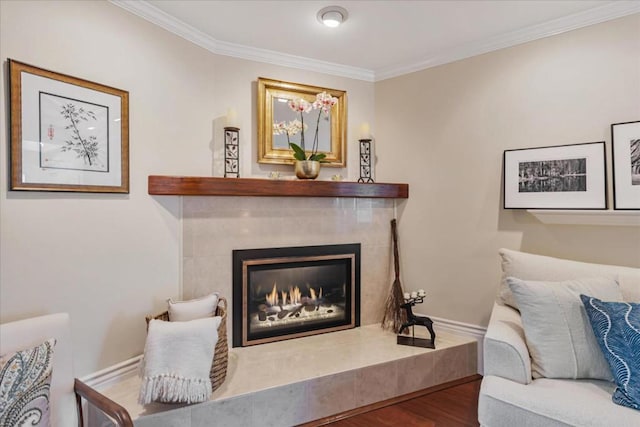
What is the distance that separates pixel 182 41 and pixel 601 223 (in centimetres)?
288

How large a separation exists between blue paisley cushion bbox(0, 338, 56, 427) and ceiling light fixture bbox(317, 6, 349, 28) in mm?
2255

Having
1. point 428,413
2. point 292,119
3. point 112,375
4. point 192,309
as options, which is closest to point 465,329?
point 428,413

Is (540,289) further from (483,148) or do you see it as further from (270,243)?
(270,243)

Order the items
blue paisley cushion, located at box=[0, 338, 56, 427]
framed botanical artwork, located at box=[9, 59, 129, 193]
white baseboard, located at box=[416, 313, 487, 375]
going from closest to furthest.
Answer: blue paisley cushion, located at box=[0, 338, 56, 427], framed botanical artwork, located at box=[9, 59, 129, 193], white baseboard, located at box=[416, 313, 487, 375]

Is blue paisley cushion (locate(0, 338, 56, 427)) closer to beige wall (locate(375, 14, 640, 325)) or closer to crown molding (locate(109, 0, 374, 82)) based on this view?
crown molding (locate(109, 0, 374, 82))

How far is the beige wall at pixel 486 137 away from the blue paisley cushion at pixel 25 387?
8.62 feet

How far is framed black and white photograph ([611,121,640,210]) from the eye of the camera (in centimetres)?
229

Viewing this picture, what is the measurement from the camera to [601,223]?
241 centimetres

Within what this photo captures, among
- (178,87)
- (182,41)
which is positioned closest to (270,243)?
(178,87)

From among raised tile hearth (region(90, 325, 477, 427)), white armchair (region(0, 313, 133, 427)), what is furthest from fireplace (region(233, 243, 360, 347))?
white armchair (region(0, 313, 133, 427))

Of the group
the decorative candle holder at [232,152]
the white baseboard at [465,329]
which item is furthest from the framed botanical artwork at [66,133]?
the white baseboard at [465,329]

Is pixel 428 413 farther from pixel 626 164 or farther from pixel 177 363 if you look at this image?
pixel 626 164

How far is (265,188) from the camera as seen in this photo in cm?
283

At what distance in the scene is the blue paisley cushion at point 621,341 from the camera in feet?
5.40
